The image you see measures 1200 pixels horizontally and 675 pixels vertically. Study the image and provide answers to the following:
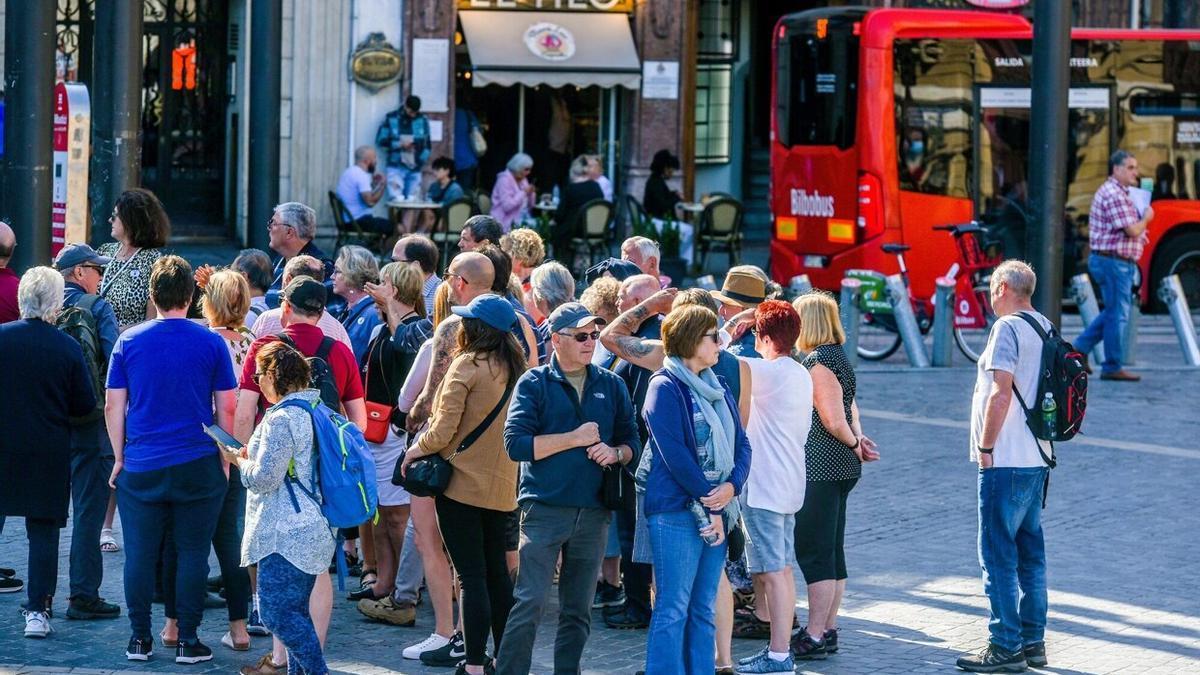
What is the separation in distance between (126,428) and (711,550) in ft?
7.91

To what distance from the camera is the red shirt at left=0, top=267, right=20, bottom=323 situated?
886 centimetres

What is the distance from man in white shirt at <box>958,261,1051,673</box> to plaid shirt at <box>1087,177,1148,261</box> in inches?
317

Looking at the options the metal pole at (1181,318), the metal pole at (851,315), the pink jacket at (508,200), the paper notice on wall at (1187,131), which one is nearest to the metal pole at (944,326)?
the metal pole at (851,315)

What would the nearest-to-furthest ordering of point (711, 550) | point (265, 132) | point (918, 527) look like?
point (711, 550) < point (918, 527) < point (265, 132)

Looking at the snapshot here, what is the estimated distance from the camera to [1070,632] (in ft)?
28.5

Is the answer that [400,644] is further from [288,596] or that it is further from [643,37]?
[643,37]

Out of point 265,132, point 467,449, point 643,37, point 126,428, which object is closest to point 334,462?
point 467,449

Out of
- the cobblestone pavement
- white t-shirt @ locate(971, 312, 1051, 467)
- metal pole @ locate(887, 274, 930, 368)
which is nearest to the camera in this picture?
white t-shirt @ locate(971, 312, 1051, 467)

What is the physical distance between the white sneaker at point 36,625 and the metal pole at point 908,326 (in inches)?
390

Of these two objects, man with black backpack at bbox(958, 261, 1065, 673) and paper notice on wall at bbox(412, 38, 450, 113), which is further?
paper notice on wall at bbox(412, 38, 450, 113)

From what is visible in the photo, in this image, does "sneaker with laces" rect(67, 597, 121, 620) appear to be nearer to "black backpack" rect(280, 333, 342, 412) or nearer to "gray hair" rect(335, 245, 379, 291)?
"black backpack" rect(280, 333, 342, 412)

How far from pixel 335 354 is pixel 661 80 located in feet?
58.1

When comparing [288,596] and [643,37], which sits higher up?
[643,37]

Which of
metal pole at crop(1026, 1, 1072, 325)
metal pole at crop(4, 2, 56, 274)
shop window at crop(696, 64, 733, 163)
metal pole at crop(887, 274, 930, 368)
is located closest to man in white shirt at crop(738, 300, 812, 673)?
metal pole at crop(4, 2, 56, 274)
